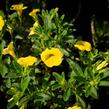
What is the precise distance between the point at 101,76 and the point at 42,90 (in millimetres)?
319

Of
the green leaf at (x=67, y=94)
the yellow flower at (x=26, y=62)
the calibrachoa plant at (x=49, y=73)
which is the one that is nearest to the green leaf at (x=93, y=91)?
the calibrachoa plant at (x=49, y=73)

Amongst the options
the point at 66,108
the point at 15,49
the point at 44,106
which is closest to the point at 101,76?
the point at 66,108

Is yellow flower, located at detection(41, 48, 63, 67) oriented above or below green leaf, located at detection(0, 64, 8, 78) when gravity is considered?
above

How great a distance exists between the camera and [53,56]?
2049 millimetres

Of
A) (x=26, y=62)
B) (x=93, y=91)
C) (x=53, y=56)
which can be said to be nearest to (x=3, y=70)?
(x=26, y=62)

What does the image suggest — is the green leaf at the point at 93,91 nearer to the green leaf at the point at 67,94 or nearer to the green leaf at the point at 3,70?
the green leaf at the point at 67,94

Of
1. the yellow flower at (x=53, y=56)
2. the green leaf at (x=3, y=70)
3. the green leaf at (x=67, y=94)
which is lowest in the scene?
the green leaf at (x=67, y=94)

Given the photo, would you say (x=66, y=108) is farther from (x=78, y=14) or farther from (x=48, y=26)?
(x=78, y=14)

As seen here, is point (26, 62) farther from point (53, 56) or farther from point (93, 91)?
point (93, 91)

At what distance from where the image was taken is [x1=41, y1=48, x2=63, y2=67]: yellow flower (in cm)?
204

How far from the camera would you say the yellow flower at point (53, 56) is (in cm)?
204

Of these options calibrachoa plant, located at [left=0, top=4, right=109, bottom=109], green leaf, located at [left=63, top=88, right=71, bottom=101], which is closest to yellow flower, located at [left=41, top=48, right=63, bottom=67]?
calibrachoa plant, located at [left=0, top=4, right=109, bottom=109]

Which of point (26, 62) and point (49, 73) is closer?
point (26, 62)

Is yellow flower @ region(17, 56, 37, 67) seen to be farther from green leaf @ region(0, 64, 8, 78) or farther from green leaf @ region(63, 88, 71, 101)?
green leaf @ region(63, 88, 71, 101)
